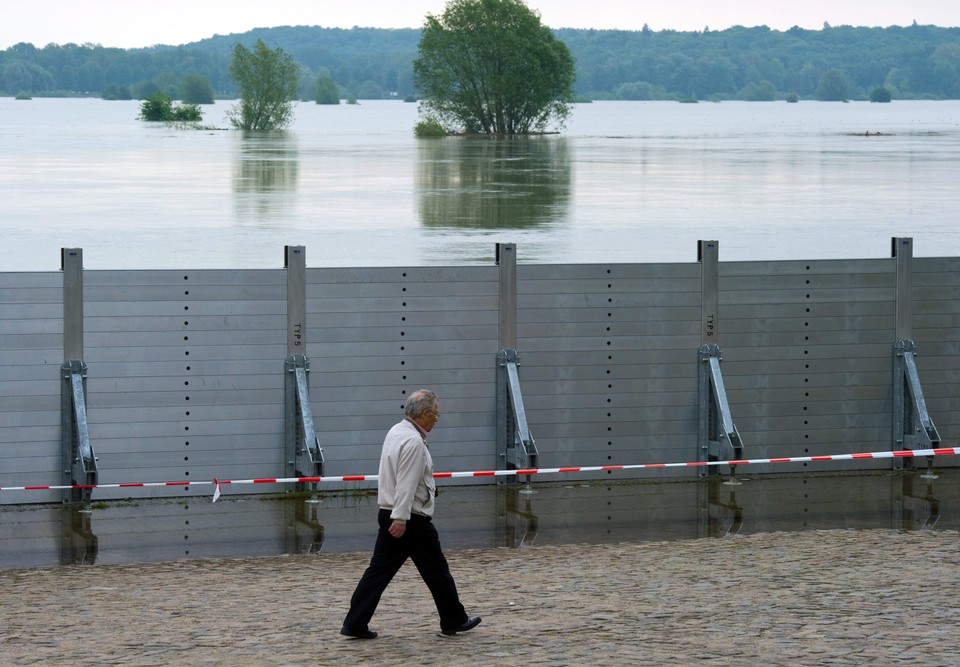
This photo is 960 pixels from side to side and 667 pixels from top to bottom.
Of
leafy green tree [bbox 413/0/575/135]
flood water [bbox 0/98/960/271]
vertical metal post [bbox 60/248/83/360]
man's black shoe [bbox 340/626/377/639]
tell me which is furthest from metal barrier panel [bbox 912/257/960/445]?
leafy green tree [bbox 413/0/575/135]

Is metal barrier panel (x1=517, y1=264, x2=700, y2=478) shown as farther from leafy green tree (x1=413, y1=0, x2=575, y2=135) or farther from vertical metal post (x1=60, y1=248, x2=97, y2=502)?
leafy green tree (x1=413, y1=0, x2=575, y2=135)

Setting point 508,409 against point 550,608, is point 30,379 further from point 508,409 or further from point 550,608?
point 550,608

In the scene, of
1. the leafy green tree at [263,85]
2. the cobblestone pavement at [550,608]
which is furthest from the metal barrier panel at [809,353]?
the leafy green tree at [263,85]

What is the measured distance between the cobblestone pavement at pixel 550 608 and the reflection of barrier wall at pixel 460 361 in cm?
280

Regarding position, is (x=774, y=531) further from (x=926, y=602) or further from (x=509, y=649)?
(x=509, y=649)

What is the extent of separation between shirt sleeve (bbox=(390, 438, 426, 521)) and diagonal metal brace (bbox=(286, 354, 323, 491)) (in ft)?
16.5

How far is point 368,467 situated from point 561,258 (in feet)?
57.9

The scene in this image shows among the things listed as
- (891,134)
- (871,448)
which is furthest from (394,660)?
(891,134)

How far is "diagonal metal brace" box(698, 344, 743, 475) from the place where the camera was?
45.4ft

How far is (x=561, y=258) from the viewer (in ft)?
101

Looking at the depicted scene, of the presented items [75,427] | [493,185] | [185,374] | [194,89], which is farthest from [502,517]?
[194,89]

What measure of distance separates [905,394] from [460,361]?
4.15m

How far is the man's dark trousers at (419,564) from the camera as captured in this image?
8.05 metres

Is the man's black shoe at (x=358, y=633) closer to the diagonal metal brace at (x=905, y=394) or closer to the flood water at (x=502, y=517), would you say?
the flood water at (x=502, y=517)
